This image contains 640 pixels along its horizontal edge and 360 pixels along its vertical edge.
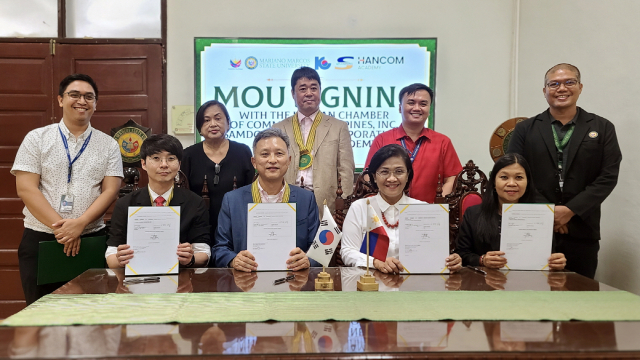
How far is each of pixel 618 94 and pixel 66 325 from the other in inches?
130

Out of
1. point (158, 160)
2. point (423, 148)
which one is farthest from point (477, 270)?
point (158, 160)

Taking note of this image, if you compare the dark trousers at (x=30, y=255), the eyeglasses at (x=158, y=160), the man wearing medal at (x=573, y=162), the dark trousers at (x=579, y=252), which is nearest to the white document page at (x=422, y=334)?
the eyeglasses at (x=158, y=160)

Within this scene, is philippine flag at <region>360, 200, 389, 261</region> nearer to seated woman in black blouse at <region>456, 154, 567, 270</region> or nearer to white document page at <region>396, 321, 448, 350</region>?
seated woman in black blouse at <region>456, 154, 567, 270</region>

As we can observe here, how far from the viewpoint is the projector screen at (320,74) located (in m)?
4.37

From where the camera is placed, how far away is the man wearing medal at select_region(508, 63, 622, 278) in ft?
8.85

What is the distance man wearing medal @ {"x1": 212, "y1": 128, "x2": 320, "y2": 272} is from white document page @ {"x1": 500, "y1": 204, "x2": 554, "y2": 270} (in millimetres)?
894

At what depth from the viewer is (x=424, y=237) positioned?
6.69 feet

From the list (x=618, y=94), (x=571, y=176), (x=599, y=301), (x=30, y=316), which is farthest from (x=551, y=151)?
(x=30, y=316)

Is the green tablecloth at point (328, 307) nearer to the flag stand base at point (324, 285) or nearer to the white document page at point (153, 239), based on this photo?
the flag stand base at point (324, 285)

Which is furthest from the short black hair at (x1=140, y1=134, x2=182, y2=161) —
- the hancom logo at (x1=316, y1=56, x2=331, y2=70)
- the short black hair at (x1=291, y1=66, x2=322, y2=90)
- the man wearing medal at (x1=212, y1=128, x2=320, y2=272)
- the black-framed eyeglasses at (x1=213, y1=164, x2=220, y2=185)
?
the hancom logo at (x1=316, y1=56, x2=331, y2=70)

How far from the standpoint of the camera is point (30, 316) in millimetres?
1452

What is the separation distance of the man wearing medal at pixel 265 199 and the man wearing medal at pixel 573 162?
1407 mm

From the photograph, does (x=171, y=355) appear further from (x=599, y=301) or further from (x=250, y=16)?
(x=250, y=16)

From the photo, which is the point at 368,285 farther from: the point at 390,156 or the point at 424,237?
the point at 390,156
